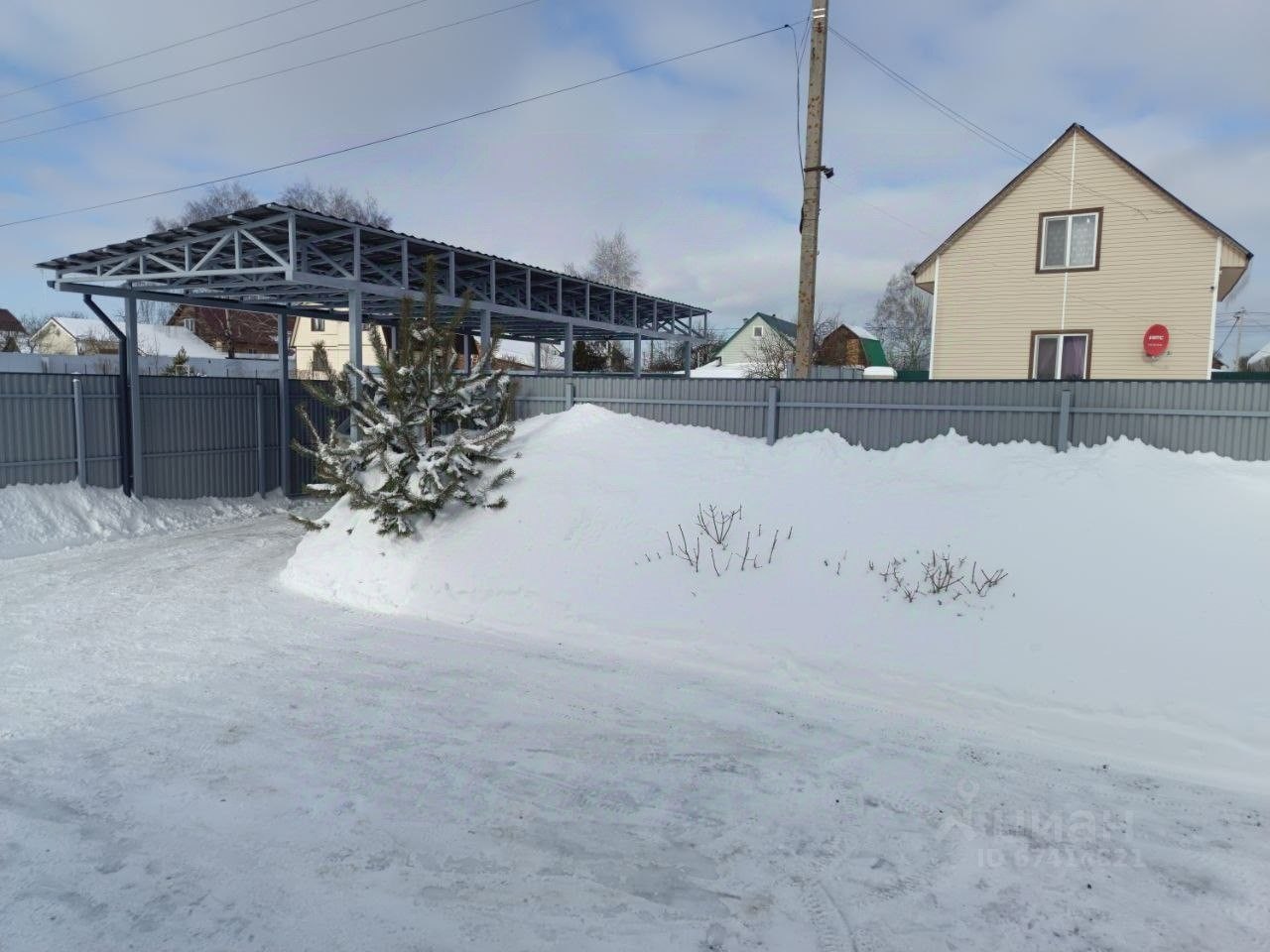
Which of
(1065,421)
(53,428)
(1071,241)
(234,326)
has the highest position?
(234,326)

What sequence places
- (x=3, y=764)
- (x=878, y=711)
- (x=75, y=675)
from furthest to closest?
(x=75, y=675) < (x=878, y=711) < (x=3, y=764)

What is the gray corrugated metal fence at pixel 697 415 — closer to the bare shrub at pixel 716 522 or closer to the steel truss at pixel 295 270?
the steel truss at pixel 295 270

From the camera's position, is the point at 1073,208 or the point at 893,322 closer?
the point at 1073,208

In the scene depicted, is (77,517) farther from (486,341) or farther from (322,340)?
→ (322,340)

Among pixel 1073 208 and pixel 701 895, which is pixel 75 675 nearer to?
pixel 701 895

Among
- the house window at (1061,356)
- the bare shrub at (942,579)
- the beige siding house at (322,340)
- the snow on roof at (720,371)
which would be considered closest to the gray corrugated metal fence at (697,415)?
the bare shrub at (942,579)

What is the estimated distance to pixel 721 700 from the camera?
543 centimetres

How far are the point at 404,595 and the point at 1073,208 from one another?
15.6 meters

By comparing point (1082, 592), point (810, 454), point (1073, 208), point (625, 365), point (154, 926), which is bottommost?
point (154, 926)

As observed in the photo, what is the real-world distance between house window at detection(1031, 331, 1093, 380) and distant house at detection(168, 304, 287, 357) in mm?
40953

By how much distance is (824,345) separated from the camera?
48.8 meters

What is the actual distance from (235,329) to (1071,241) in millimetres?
43510

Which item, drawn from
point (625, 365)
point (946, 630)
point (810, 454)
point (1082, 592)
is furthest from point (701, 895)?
point (625, 365)

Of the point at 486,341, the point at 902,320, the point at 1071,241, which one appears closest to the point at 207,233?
the point at 486,341
